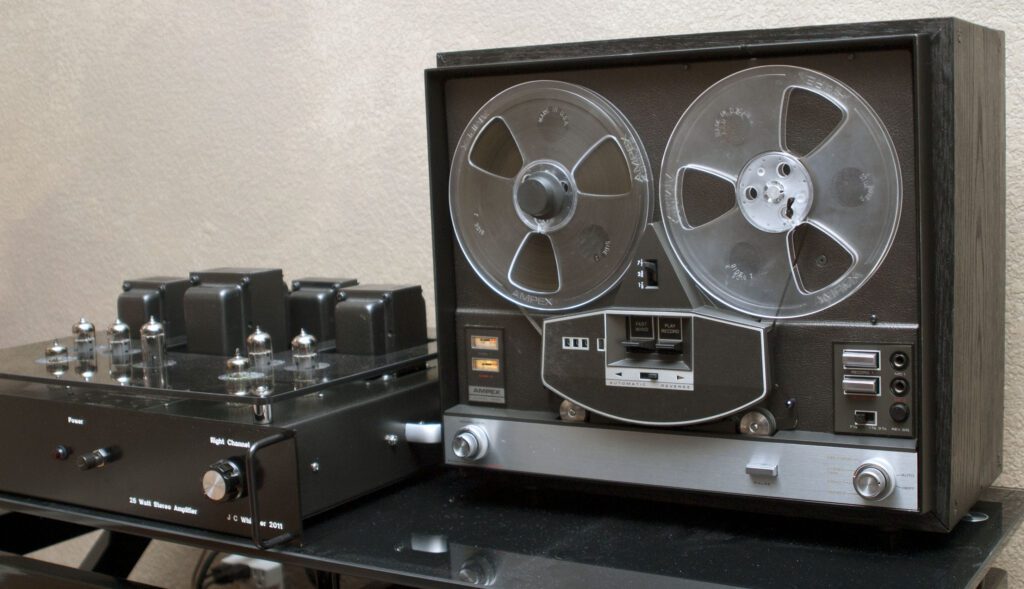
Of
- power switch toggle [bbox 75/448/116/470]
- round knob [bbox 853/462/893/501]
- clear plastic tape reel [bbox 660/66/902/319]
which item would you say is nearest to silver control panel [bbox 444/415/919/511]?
round knob [bbox 853/462/893/501]

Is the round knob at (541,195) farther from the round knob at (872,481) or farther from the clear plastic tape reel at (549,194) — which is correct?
the round knob at (872,481)

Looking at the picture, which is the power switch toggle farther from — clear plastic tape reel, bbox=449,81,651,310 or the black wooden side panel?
the black wooden side panel

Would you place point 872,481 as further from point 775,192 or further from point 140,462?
point 140,462

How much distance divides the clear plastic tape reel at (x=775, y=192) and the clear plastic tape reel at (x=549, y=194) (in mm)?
53

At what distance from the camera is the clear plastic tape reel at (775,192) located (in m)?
0.96

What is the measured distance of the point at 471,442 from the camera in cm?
116

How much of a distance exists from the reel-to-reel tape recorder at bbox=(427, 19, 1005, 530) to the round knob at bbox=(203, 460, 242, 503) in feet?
0.76

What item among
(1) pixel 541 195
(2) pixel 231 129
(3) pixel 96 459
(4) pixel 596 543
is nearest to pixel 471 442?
(4) pixel 596 543

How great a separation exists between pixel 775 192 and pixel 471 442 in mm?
416

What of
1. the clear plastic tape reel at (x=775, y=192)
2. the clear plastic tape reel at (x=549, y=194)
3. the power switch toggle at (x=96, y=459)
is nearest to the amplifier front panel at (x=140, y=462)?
the power switch toggle at (x=96, y=459)

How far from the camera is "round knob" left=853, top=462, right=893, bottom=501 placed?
3.15ft

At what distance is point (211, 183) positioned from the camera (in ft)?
6.71

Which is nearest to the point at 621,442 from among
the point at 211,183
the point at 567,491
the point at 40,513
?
the point at 567,491

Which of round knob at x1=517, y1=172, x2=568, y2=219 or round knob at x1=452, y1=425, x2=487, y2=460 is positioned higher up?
round knob at x1=517, y1=172, x2=568, y2=219
